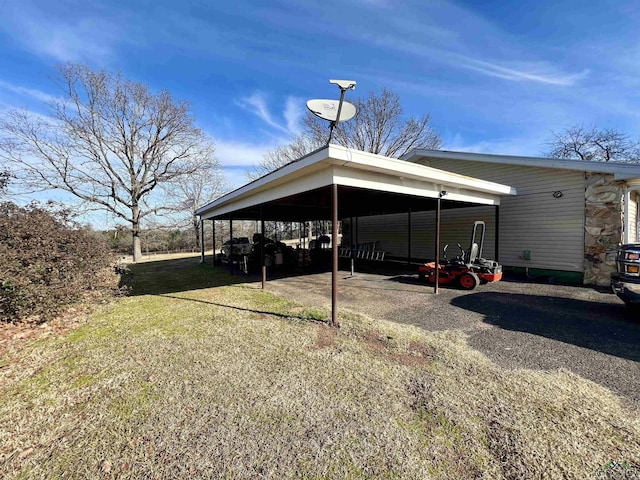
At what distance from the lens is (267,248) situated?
12219mm

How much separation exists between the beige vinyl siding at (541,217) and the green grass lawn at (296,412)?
670 centimetres

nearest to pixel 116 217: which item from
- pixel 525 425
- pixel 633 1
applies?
pixel 525 425

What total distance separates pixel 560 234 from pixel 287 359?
365 inches

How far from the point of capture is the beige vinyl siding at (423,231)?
1011 cm

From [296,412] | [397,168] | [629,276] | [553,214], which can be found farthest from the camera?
[553,214]

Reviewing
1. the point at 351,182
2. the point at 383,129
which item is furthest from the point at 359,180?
the point at 383,129

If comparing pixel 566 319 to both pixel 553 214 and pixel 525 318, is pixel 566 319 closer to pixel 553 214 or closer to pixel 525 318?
pixel 525 318

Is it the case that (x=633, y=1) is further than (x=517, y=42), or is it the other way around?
(x=517, y=42)

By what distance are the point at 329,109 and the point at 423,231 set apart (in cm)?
865

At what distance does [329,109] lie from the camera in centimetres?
503

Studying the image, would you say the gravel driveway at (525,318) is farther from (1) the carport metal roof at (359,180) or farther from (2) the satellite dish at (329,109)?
(2) the satellite dish at (329,109)

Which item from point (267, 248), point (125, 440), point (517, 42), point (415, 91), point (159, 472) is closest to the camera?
point (159, 472)

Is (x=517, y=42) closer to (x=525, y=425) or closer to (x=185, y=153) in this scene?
(x=525, y=425)

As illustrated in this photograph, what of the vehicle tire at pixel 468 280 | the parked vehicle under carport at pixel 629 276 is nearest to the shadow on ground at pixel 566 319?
the parked vehicle under carport at pixel 629 276
